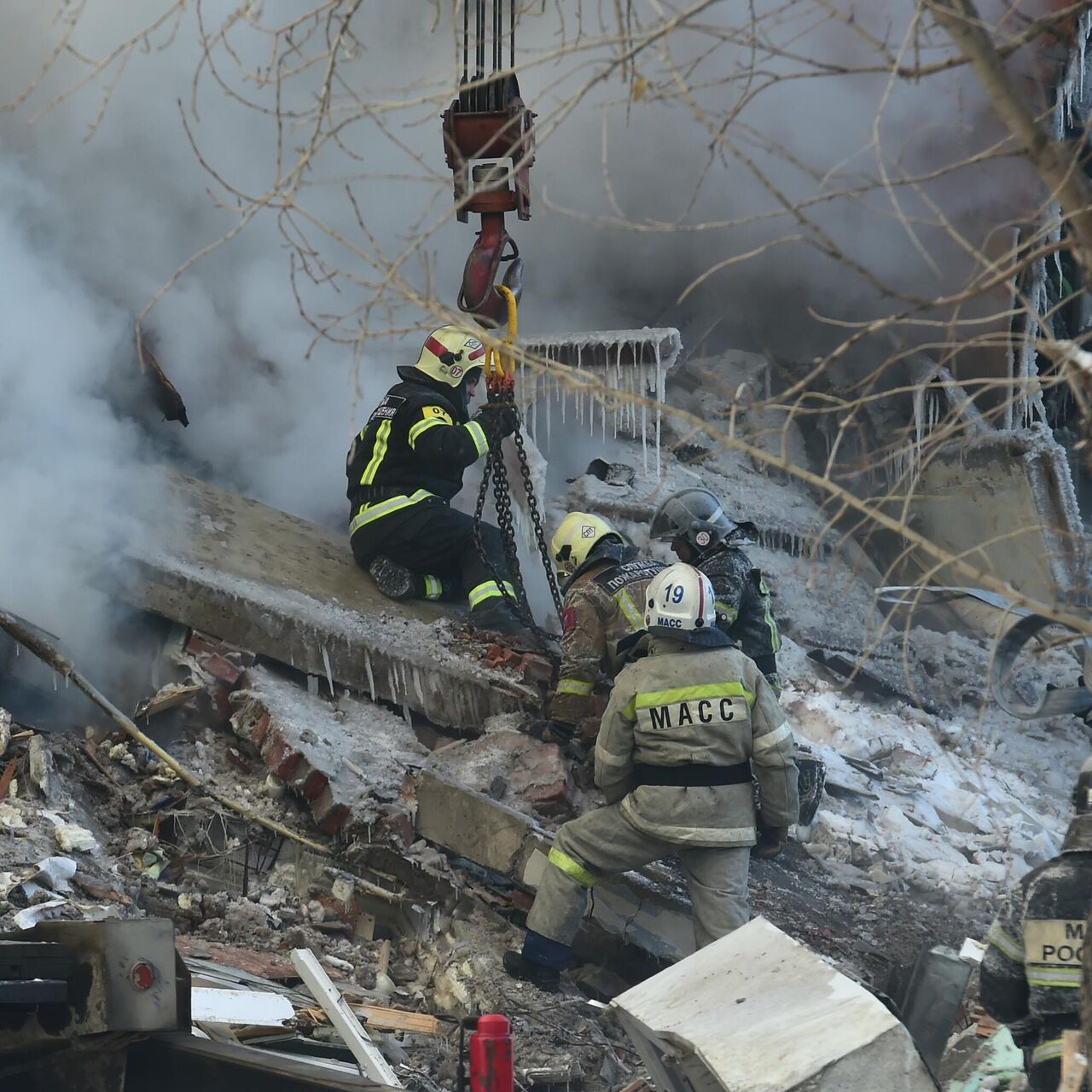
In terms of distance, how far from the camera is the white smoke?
7293 millimetres

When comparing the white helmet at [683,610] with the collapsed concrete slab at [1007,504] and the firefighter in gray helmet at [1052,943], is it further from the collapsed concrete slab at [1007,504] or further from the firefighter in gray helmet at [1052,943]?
the collapsed concrete slab at [1007,504]

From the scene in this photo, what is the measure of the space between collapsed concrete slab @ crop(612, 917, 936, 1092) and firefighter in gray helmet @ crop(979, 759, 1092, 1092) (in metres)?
0.52

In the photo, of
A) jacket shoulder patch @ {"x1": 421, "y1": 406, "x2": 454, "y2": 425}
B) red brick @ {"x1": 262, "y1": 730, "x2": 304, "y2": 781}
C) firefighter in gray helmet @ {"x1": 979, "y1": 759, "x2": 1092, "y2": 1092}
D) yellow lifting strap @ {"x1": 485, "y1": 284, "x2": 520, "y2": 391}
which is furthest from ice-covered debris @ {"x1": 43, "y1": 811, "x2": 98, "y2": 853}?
firefighter in gray helmet @ {"x1": 979, "y1": 759, "x2": 1092, "y2": 1092}

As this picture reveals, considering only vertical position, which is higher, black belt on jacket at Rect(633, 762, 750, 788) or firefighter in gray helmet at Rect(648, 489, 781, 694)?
firefighter in gray helmet at Rect(648, 489, 781, 694)

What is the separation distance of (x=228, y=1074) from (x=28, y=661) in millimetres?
3523

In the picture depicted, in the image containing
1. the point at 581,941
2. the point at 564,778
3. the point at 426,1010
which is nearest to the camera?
the point at 426,1010

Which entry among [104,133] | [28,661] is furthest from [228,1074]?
[104,133]

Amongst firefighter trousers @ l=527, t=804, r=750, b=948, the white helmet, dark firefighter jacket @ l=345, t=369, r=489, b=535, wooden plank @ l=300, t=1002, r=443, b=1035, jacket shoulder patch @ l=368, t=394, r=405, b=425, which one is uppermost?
jacket shoulder patch @ l=368, t=394, r=405, b=425

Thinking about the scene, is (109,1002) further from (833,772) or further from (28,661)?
(833,772)

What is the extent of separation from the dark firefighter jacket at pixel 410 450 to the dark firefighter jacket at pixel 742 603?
1675 millimetres

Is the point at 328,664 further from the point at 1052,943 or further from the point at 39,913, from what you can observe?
the point at 1052,943

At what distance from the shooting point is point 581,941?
5449mm

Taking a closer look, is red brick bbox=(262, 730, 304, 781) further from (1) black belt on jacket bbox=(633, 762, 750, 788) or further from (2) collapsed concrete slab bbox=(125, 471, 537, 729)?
(1) black belt on jacket bbox=(633, 762, 750, 788)

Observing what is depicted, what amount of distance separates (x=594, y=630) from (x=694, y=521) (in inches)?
28.2
